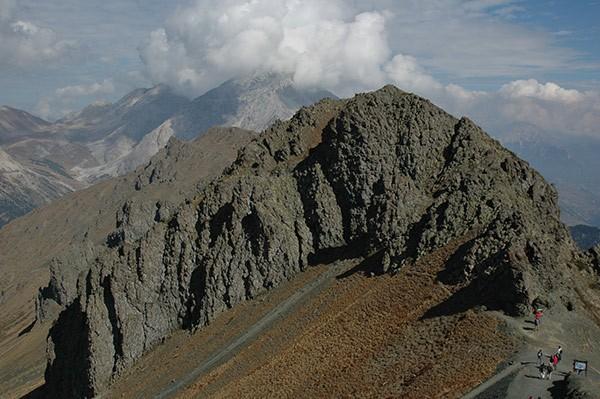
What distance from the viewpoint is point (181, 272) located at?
9581 cm

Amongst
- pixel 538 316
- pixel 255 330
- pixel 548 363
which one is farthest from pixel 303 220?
pixel 548 363

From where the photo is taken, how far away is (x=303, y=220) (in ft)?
307

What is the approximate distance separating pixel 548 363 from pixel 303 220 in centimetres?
5154

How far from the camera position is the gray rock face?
263 feet

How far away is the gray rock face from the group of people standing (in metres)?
26.6

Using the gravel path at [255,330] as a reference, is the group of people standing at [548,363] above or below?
below

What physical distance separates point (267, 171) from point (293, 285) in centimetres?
2456

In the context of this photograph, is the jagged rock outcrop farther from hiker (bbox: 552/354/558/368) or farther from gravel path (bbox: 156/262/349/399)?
hiker (bbox: 552/354/558/368)

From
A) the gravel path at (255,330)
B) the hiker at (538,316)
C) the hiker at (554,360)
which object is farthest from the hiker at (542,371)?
the gravel path at (255,330)

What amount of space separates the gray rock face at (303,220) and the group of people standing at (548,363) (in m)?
26.6

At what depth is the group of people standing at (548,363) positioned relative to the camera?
1775 inches

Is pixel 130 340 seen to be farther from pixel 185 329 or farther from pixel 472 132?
pixel 472 132

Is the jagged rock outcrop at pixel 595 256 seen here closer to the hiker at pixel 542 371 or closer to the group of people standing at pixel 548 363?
the group of people standing at pixel 548 363

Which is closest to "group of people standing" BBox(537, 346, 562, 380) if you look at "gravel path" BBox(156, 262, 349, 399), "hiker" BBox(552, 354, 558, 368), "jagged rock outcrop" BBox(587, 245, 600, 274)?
"hiker" BBox(552, 354, 558, 368)
